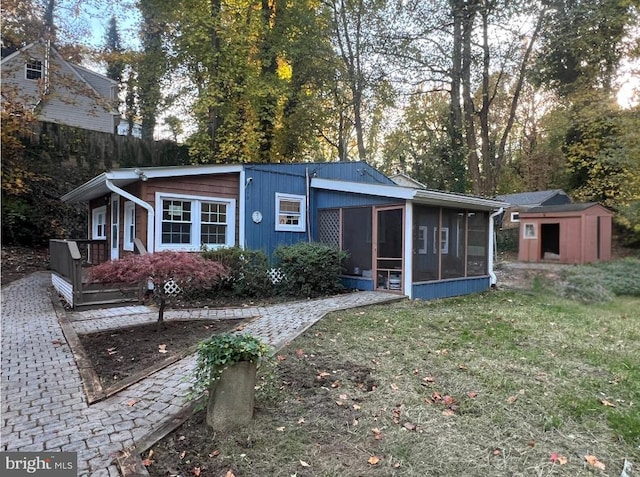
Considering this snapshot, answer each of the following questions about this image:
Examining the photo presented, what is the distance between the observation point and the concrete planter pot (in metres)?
3.03

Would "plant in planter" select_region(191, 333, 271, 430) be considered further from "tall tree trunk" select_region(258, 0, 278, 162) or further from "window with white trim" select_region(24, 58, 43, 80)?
"window with white trim" select_region(24, 58, 43, 80)

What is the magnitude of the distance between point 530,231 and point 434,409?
17302mm

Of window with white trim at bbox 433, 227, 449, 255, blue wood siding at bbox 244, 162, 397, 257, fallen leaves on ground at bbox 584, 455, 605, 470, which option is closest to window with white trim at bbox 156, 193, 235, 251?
blue wood siding at bbox 244, 162, 397, 257

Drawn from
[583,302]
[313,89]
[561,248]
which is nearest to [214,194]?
[583,302]

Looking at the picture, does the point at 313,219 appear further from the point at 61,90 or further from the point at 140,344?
the point at 61,90

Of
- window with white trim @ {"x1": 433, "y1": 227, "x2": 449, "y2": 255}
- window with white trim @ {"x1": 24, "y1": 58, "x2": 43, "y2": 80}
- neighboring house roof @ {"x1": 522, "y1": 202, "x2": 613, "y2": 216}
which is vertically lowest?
window with white trim @ {"x1": 433, "y1": 227, "x2": 449, "y2": 255}

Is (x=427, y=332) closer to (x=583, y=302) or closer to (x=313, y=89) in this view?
(x=583, y=302)

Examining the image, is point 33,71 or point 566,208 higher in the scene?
point 33,71

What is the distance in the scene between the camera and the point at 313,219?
1117 cm

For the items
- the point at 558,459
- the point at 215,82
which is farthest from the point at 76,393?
the point at 215,82

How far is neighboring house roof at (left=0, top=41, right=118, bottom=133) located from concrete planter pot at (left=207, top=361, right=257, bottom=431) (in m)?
10.6

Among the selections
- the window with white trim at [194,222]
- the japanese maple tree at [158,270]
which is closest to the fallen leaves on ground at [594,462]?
the japanese maple tree at [158,270]

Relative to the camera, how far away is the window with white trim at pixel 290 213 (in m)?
10.8

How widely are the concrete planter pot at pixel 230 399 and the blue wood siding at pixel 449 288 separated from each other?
6515 millimetres
